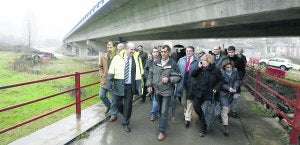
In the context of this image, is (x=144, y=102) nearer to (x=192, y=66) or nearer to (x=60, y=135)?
(x=192, y=66)

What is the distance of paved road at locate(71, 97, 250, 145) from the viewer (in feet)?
19.0

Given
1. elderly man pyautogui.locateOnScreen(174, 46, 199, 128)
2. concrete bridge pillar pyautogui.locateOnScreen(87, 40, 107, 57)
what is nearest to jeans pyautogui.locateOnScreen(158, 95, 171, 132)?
elderly man pyautogui.locateOnScreen(174, 46, 199, 128)

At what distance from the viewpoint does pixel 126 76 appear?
20.9 ft

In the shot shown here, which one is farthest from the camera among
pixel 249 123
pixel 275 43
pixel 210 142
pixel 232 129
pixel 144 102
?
pixel 275 43

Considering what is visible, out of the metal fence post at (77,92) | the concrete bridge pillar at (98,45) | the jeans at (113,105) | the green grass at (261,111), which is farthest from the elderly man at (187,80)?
the concrete bridge pillar at (98,45)

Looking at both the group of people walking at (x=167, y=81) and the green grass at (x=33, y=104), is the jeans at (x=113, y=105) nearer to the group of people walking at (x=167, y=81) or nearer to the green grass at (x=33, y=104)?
the group of people walking at (x=167, y=81)

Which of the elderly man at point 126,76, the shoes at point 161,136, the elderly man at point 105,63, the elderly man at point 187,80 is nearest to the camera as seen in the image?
the shoes at point 161,136

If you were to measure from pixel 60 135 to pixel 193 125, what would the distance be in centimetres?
290

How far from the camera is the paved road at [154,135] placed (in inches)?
229

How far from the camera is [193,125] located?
22.6 feet

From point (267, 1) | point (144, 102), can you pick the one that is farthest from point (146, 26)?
point (267, 1)

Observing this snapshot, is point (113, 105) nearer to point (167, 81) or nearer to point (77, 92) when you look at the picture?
point (77, 92)

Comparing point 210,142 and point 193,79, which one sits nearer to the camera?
point 210,142

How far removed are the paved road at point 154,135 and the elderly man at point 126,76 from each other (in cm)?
34
